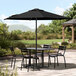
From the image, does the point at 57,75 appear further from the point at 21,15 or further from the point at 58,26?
the point at 58,26

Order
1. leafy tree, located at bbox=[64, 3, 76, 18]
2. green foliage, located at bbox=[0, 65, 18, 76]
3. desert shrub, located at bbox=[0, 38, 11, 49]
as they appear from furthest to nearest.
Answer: leafy tree, located at bbox=[64, 3, 76, 18] < desert shrub, located at bbox=[0, 38, 11, 49] < green foliage, located at bbox=[0, 65, 18, 76]

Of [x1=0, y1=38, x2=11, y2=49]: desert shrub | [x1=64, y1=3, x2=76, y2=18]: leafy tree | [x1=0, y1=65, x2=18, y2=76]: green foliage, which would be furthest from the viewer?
[x1=64, y1=3, x2=76, y2=18]: leafy tree

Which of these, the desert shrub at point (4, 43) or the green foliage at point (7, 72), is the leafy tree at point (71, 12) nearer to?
the desert shrub at point (4, 43)

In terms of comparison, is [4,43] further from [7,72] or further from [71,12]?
[71,12]

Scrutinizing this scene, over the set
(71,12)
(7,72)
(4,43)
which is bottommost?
(7,72)

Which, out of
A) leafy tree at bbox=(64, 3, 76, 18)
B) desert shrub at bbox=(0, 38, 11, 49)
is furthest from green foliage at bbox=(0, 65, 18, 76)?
leafy tree at bbox=(64, 3, 76, 18)

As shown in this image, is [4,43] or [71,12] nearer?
[4,43]

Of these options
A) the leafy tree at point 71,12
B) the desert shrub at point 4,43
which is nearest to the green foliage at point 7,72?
the desert shrub at point 4,43

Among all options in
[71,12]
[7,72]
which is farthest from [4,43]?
[71,12]

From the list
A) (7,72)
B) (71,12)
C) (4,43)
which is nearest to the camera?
(7,72)

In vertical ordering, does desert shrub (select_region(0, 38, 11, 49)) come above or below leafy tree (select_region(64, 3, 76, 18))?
below

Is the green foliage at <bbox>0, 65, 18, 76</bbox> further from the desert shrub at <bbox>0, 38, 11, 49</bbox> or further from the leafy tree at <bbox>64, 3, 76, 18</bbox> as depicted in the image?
the leafy tree at <bbox>64, 3, 76, 18</bbox>

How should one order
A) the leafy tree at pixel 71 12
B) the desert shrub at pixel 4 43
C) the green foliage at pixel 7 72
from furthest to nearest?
1. the leafy tree at pixel 71 12
2. the desert shrub at pixel 4 43
3. the green foliage at pixel 7 72

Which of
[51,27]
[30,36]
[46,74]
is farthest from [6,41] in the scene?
[51,27]
